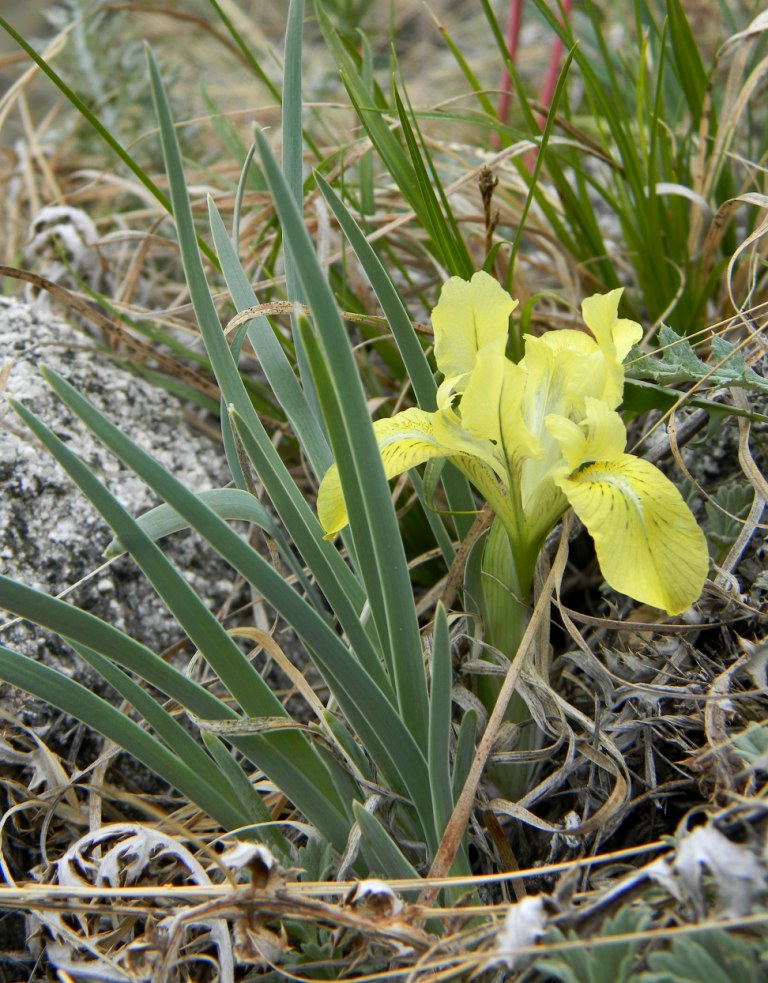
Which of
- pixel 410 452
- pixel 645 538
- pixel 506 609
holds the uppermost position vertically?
pixel 410 452

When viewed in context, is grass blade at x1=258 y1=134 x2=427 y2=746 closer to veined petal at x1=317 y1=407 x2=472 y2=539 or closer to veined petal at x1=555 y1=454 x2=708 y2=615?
veined petal at x1=317 y1=407 x2=472 y2=539

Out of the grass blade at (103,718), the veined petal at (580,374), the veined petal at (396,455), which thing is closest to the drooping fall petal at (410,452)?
the veined petal at (396,455)

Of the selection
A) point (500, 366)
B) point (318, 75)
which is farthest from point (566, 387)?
point (318, 75)

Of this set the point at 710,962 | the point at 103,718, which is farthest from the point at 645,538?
the point at 103,718

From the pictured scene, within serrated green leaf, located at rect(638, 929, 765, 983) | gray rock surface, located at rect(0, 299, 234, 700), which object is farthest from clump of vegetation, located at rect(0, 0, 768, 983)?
gray rock surface, located at rect(0, 299, 234, 700)

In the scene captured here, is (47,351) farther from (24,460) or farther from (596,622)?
(596,622)

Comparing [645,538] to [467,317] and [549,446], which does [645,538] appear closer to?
[549,446]

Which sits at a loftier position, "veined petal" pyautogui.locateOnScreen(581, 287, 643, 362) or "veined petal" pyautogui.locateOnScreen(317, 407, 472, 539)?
"veined petal" pyautogui.locateOnScreen(581, 287, 643, 362)
